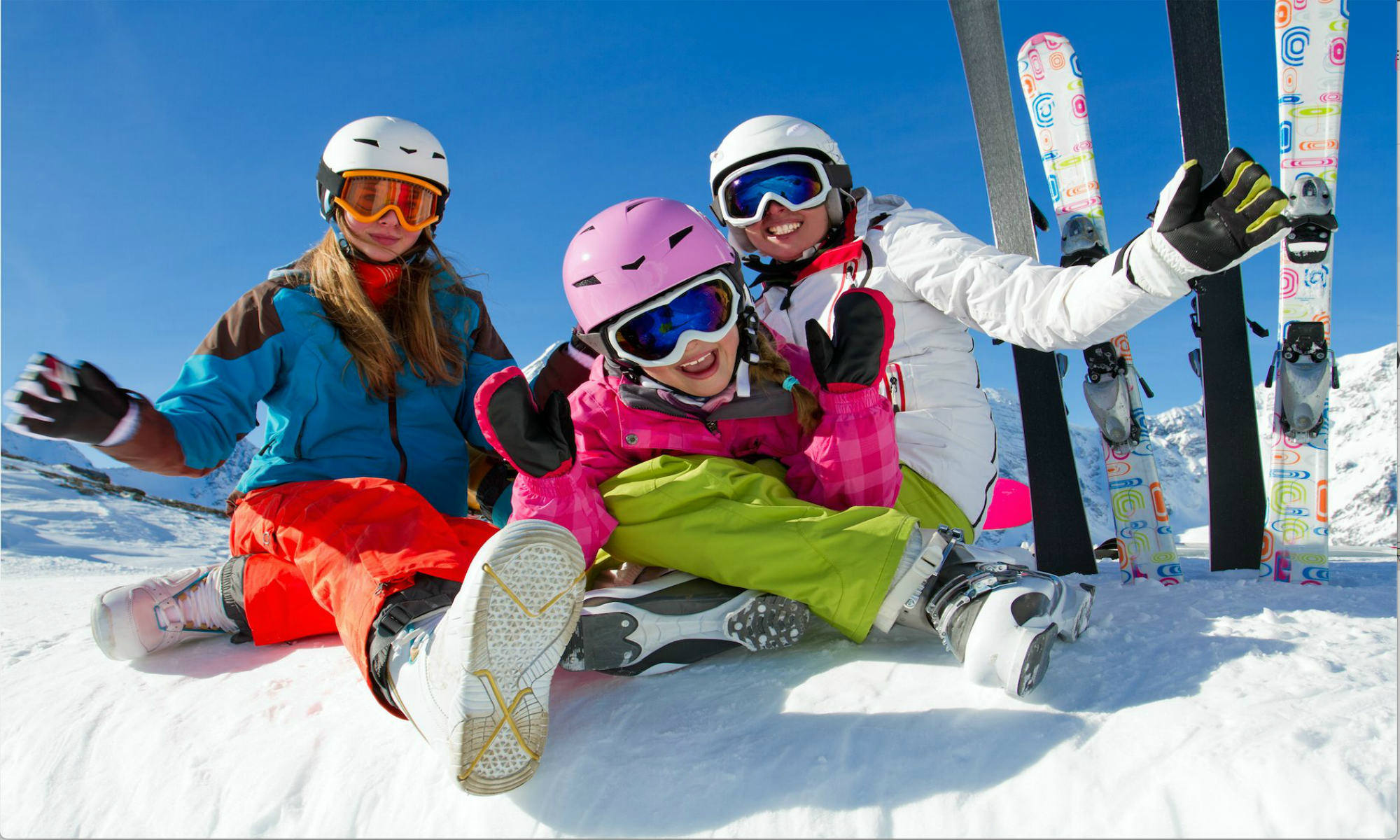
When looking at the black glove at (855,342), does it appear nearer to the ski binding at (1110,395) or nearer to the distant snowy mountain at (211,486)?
the ski binding at (1110,395)

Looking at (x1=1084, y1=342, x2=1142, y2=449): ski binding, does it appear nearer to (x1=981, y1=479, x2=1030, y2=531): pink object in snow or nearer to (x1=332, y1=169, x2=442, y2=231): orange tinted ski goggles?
(x1=981, y1=479, x2=1030, y2=531): pink object in snow

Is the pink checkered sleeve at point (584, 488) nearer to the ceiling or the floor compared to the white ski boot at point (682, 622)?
nearer to the ceiling

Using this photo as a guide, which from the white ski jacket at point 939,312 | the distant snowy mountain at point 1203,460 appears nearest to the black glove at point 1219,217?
the white ski jacket at point 939,312

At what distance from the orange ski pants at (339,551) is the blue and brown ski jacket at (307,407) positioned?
174mm

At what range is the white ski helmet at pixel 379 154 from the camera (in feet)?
9.07

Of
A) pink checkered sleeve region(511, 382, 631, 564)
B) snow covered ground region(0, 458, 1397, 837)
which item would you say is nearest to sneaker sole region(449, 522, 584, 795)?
snow covered ground region(0, 458, 1397, 837)

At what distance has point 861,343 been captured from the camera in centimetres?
201

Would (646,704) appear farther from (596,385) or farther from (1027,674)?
(596,385)

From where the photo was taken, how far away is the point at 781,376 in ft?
7.40

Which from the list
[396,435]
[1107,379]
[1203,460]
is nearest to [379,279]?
[396,435]

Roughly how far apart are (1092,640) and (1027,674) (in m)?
0.45

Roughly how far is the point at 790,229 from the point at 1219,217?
1.38 meters

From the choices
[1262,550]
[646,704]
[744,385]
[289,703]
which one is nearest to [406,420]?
[289,703]

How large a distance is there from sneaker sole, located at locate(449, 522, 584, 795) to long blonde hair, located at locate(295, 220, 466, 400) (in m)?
1.45
